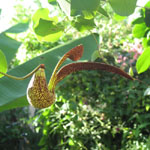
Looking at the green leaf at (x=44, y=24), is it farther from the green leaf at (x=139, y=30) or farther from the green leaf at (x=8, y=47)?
the green leaf at (x=8, y=47)

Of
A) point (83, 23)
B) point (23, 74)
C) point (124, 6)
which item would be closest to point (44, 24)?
point (83, 23)

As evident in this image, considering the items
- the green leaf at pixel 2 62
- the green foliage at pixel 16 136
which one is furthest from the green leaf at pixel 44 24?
the green foliage at pixel 16 136

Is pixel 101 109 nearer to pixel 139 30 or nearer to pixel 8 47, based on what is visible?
pixel 8 47

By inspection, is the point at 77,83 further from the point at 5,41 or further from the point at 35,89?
the point at 35,89

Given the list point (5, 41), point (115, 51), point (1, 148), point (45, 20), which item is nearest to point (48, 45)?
point (115, 51)

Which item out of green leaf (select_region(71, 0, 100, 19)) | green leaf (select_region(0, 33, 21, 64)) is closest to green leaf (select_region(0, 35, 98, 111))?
green leaf (select_region(0, 33, 21, 64))

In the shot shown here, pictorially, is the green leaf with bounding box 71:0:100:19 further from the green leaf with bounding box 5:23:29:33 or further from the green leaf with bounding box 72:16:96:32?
the green leaf with bounding box 5:23:29:33

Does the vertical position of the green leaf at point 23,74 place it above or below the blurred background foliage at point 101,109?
above

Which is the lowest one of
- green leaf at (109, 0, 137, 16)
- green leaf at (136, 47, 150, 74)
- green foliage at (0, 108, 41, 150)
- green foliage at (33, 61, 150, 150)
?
green foliage at (0, 108, 41, 150)
